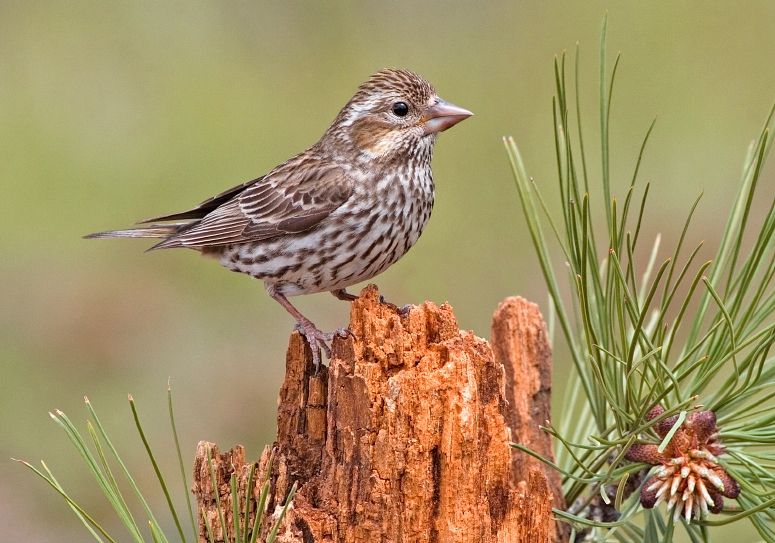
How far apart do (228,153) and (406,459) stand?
6.56m

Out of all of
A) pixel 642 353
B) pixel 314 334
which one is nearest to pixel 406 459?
pixel 642 353

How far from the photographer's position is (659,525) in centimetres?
345

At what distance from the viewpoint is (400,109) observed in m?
5.52

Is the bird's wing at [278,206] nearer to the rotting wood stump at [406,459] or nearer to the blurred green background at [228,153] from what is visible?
the blurred green background at [228,153]

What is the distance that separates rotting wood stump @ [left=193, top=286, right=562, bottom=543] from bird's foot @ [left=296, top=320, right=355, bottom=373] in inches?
3.3

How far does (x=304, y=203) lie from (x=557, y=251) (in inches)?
140

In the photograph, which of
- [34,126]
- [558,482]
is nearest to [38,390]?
[34,126]

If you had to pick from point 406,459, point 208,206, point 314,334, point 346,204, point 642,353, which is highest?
point 208,206

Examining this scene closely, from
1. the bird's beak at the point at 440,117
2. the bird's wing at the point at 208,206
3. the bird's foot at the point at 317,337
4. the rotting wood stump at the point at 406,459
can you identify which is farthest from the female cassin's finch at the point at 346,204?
the rotting wood stump at the point at 406,459

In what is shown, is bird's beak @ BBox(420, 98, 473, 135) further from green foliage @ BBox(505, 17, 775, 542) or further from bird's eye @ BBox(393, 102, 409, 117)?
green foliage @ BBox(505, 17, 775, 542)

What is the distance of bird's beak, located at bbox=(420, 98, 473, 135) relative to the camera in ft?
17.6

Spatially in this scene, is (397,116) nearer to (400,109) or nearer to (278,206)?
(400,109)

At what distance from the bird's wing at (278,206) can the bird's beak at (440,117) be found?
1.43ft

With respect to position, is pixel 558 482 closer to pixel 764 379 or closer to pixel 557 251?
pixel 764 379
